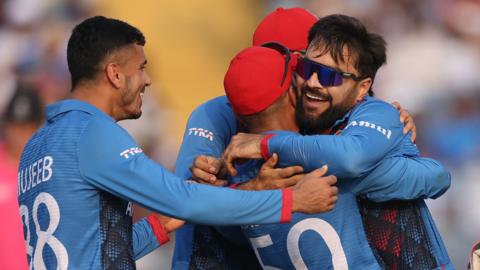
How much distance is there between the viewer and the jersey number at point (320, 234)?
396 cm

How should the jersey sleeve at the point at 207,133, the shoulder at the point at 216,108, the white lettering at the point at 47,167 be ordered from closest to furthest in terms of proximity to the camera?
the white lettering at the point at 47,167 < the jersey sleeve at the point at 207,133 < the shoulder at the point at 216,108

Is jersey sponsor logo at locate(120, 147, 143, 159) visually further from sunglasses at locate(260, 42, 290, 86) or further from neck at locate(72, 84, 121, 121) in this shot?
sunglasses at locate(260, 42, 290, 86)

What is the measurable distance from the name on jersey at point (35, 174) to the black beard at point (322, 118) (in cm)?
111

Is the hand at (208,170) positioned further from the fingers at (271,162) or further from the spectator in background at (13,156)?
the spectator in background at (13,156)

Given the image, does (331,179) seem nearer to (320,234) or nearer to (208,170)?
(320,234)

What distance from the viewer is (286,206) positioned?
3822 mm

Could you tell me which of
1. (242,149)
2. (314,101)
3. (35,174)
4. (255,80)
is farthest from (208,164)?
(35,174)

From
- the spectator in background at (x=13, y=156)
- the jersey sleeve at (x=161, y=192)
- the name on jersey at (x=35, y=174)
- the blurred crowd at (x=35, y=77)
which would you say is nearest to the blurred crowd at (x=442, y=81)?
the blurred crowd at (x=35, y=77)

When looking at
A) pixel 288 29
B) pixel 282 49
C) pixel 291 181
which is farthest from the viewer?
pixel 288 29

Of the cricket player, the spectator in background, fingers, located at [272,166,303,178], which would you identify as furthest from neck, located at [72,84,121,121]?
the spectator in background

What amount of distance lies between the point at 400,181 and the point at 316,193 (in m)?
0.47

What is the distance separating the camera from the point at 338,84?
165 inches

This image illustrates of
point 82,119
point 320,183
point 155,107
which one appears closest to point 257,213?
point 320,183

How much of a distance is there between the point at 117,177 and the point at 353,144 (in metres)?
0.98
